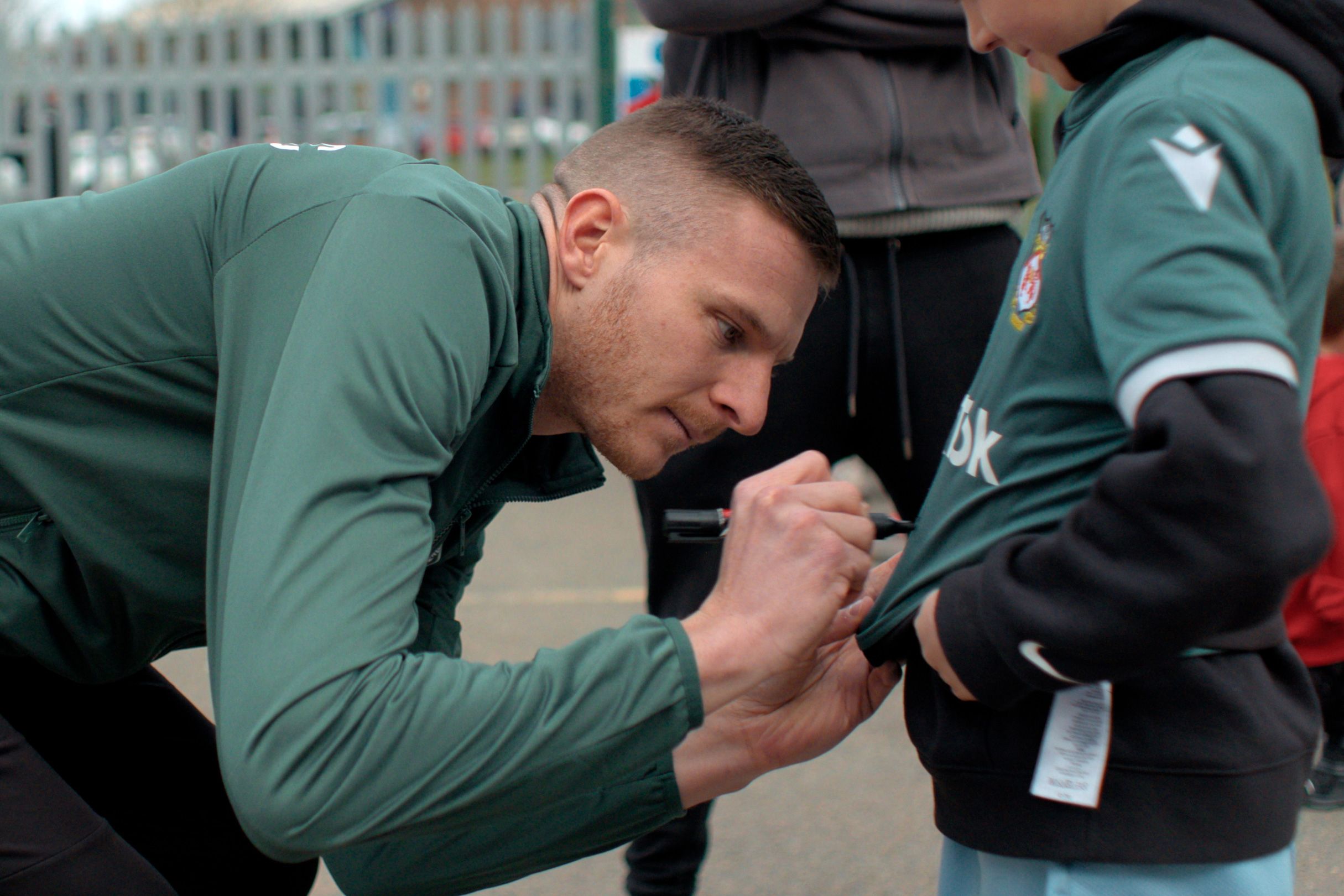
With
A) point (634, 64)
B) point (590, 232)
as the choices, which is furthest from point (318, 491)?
point (634, 64)

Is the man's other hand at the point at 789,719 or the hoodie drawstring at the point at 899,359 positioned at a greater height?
the hoodie drawstring at the point at 899,359

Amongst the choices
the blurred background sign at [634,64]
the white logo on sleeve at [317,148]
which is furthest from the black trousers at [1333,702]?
the blurred background sign at [634,64]

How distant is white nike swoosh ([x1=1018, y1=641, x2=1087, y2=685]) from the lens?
3.69 ft

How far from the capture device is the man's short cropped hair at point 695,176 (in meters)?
1.62

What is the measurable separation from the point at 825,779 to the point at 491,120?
18.7ft

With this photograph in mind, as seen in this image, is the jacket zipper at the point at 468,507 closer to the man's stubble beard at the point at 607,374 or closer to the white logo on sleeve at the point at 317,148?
the man's stubble beard at the point at 607,374

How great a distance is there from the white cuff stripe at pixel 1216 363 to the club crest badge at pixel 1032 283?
0.22m

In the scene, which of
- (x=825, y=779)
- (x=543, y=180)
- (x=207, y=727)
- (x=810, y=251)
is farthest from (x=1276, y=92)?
(x=543, y=180)

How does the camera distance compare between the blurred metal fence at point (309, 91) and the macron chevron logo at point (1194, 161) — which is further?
the blurred metal fence at point (309, 91)

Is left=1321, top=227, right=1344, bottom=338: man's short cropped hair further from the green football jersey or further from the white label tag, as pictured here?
the white label tag

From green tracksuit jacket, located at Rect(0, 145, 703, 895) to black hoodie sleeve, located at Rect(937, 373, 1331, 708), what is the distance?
14.3 inches

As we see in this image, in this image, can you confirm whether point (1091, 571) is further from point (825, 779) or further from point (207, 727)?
point (825, 779)

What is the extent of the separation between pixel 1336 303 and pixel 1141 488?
2.12m

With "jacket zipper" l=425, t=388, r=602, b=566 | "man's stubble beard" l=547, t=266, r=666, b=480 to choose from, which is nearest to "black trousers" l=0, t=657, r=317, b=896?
"jacket zipper" l=425, t=388, r=602, b=566
